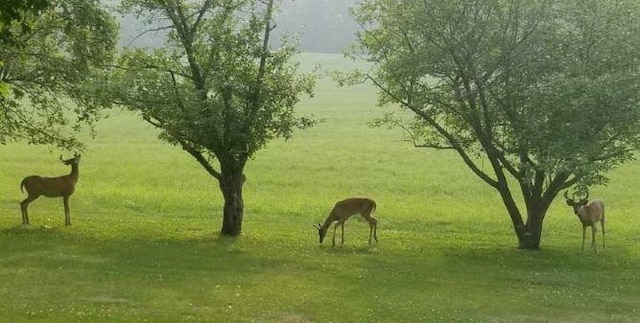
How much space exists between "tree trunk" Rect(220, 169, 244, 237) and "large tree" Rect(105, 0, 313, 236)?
0.03m

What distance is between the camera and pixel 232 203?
75.4 ft

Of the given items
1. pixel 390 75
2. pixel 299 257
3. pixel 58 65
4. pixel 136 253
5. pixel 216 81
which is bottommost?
pixel 136 253

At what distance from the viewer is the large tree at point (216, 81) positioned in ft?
70.1

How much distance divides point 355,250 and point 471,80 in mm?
5272

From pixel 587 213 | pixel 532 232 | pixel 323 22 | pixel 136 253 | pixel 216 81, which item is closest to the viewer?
pixel 136 253

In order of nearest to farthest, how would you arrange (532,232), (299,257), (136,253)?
(136,253)
(299,257)
(532,232)

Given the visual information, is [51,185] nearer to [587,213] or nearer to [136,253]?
[136,253]

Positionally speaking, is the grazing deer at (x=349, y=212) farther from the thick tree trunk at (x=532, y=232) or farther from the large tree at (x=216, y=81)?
the thick tree trunk at (x=532, y=232)

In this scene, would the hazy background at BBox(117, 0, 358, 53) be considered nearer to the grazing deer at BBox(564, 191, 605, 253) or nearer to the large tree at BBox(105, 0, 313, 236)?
the large tree at BBox(105, 0, 313, 236)

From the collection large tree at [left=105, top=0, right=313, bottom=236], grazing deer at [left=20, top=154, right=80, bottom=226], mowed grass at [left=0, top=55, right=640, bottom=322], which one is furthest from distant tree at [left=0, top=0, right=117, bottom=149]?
mowed grass at [left=0, top=55, right=640, bottom=322]

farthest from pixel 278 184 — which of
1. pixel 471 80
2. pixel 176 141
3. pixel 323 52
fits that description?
pixel 323 52

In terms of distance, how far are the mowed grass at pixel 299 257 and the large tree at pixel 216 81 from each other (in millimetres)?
2770

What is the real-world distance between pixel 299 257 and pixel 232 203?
13.7ft

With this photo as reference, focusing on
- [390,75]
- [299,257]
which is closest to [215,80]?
[390,75]
